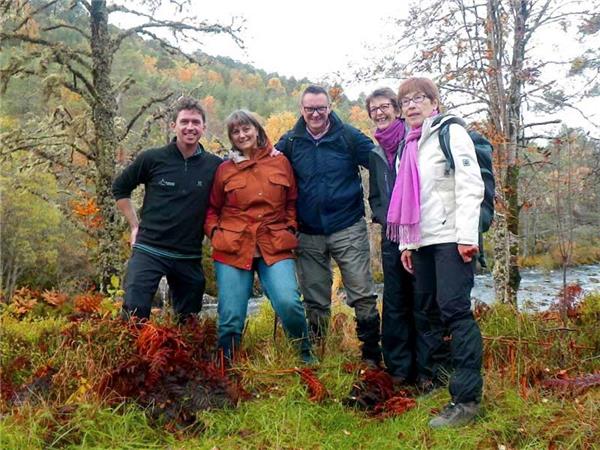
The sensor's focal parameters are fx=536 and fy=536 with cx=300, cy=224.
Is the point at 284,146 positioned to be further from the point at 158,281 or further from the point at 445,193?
the point at 445,193

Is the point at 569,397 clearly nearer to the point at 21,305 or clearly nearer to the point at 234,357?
the point at 234,357

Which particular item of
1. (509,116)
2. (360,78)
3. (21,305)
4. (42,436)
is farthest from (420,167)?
(21,305)

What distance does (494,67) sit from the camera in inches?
233

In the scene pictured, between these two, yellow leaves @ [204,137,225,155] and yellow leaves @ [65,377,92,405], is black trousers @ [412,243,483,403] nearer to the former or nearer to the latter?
yellow leaves @ [65,377,92,405]

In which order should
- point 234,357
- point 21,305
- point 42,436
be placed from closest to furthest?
A: point 42,436 → point 234,357 → point 21,305

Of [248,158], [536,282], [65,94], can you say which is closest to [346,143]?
[248,158]

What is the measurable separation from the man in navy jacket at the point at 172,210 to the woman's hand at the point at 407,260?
167 centimetres

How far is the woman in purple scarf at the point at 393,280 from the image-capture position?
13.5 ft

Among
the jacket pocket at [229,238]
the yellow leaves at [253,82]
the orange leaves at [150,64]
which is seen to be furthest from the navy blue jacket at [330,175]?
the yellow leaves at [253,82]

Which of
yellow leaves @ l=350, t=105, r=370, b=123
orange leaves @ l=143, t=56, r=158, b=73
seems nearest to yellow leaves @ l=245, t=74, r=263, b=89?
orange leaves @ l=143, t=56, r=158, b=73

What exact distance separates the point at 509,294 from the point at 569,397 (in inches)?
130

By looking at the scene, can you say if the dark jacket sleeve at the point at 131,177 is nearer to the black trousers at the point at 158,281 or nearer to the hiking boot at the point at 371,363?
the black trousers at the point at 158,281

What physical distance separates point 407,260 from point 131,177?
2.35m

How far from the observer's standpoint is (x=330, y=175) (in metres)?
4.38
